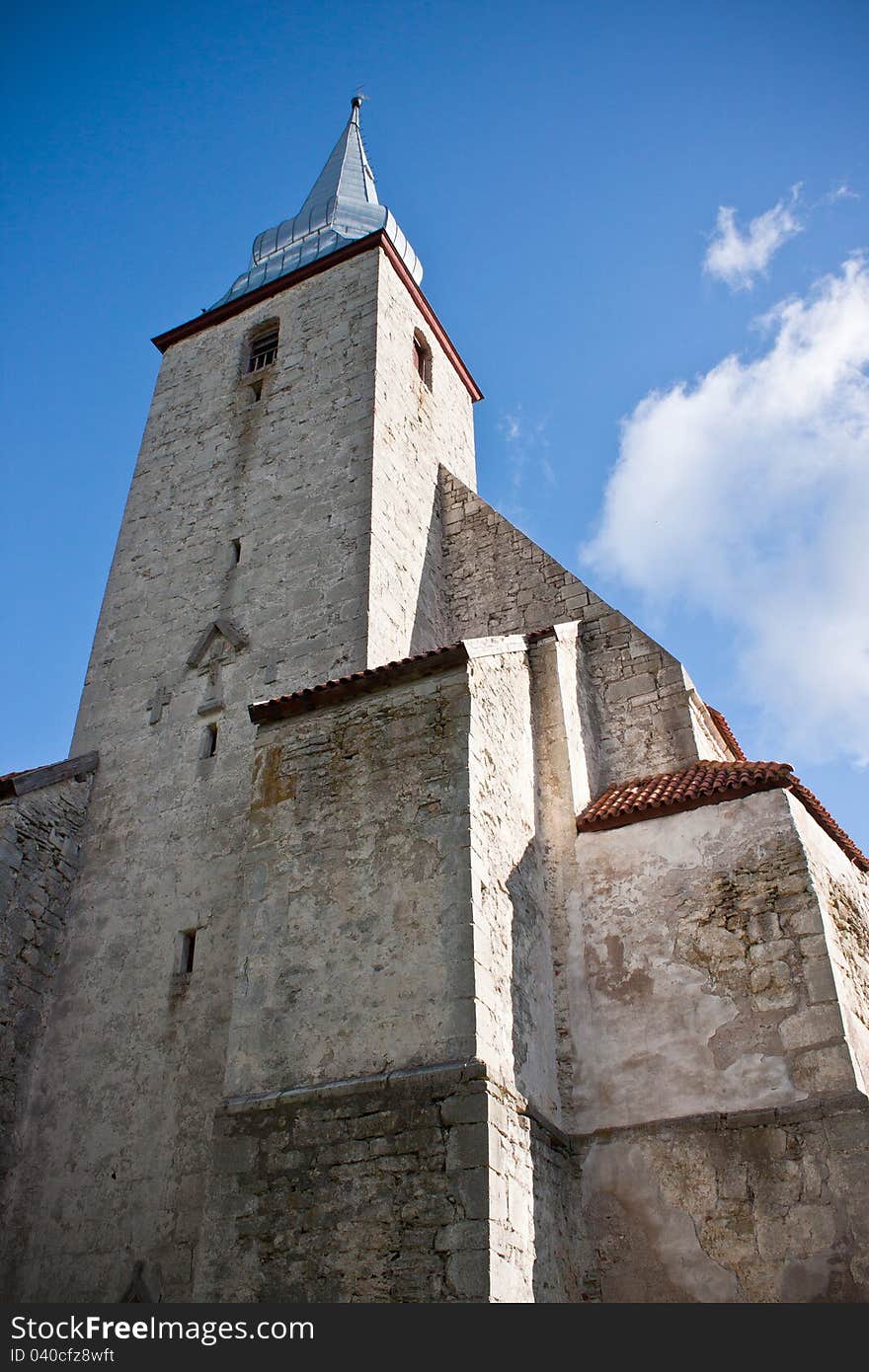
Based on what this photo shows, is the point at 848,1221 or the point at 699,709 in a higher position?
the point at 699,709

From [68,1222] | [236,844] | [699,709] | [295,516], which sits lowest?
[68,1222]

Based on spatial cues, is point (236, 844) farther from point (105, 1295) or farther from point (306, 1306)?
point (306, 1306)

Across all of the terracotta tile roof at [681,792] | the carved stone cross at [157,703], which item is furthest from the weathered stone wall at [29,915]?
the terracotta tile roof at [681,792]

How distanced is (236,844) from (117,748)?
2.54 metres

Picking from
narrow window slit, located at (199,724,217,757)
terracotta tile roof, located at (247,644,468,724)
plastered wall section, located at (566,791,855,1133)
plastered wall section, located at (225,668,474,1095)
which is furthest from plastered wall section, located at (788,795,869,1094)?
narrow window slit, located at (199,724,217,757)

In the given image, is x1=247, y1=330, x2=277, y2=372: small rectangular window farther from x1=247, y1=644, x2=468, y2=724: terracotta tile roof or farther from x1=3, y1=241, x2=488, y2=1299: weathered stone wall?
x1=247, y1=644, x2=468, y2=724: terracotta tile roof

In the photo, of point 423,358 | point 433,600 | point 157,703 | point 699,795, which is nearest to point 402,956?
point 699,795

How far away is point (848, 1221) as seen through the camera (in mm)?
6582

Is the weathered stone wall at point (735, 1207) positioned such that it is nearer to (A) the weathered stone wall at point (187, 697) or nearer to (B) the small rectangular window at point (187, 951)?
(A) the weathered stone wall at point (187, 697)

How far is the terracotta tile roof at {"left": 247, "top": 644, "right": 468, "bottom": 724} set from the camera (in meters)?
8.24

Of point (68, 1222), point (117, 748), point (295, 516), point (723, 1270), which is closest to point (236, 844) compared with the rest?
point (117, 748)

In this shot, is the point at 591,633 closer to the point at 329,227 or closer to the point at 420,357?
the point at 420,357

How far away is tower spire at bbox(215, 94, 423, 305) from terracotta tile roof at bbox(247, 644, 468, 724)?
9.81 m

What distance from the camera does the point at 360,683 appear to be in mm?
8547
